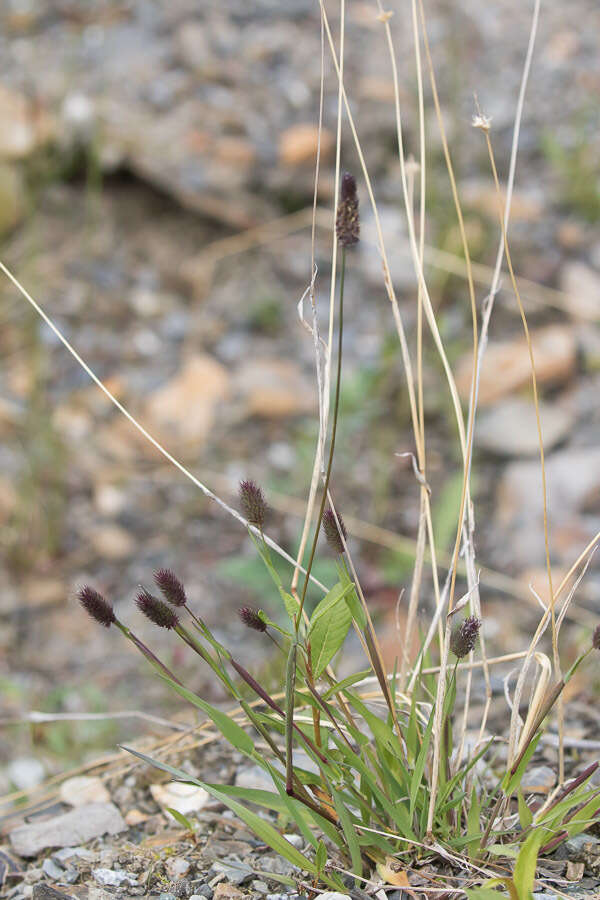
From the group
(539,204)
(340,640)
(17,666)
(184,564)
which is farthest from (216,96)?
(340,640)

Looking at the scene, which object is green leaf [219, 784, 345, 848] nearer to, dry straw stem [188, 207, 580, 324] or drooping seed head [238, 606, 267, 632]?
drooping seed head [238, 606, 267, 632]

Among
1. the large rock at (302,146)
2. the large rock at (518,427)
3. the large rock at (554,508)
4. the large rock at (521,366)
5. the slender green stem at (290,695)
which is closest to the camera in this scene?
the slender green stem at (290,695)

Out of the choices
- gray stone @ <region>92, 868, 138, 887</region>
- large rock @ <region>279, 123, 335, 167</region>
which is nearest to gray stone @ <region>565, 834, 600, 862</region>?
gray stone @ <region>92, 868, 138, 887</region>

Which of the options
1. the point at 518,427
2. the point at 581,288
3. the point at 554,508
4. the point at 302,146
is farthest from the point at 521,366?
the point at 302,146

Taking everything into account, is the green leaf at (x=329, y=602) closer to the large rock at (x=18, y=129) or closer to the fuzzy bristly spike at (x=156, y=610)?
the fuzzy bristly spike at (x=156, y=610)

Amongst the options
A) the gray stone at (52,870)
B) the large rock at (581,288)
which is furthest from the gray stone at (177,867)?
the large rock at (581,288)

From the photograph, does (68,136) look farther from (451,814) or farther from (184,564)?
(451,814)

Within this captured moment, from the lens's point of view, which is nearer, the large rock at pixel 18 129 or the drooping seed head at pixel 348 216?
the drooping seed head at pixel 348 216

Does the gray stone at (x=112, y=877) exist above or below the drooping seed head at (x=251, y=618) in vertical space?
below
